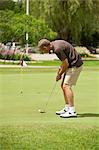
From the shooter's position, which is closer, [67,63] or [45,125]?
[45,125]

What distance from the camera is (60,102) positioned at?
1184 centimetres

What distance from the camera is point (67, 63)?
9.39 meters

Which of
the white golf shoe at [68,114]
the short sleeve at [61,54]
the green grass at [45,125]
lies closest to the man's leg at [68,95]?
the white golf shoe at [68,114]

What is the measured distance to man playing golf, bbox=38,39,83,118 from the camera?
30.6 feet

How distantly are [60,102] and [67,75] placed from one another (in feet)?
7.42

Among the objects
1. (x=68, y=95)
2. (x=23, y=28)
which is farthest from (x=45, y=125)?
(x=23, y=28)

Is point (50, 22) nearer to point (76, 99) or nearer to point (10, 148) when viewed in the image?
point (76, 99)

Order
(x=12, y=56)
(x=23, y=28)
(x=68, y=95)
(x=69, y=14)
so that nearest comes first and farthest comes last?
1. (x=68, y=95)
2. (x=12, y=56)
3. (x=23, y=28)
4. (x=69, y=14)

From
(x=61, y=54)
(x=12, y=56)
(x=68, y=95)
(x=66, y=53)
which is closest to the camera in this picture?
(x=61, y=54)

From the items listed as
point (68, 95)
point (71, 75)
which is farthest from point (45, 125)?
point (71, 75)

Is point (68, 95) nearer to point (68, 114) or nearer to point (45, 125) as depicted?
point (68, 114)

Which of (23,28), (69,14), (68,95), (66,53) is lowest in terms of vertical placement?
(23,28)

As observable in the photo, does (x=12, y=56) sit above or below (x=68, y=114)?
below

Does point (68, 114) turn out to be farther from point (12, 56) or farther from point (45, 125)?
point (12, 56)
